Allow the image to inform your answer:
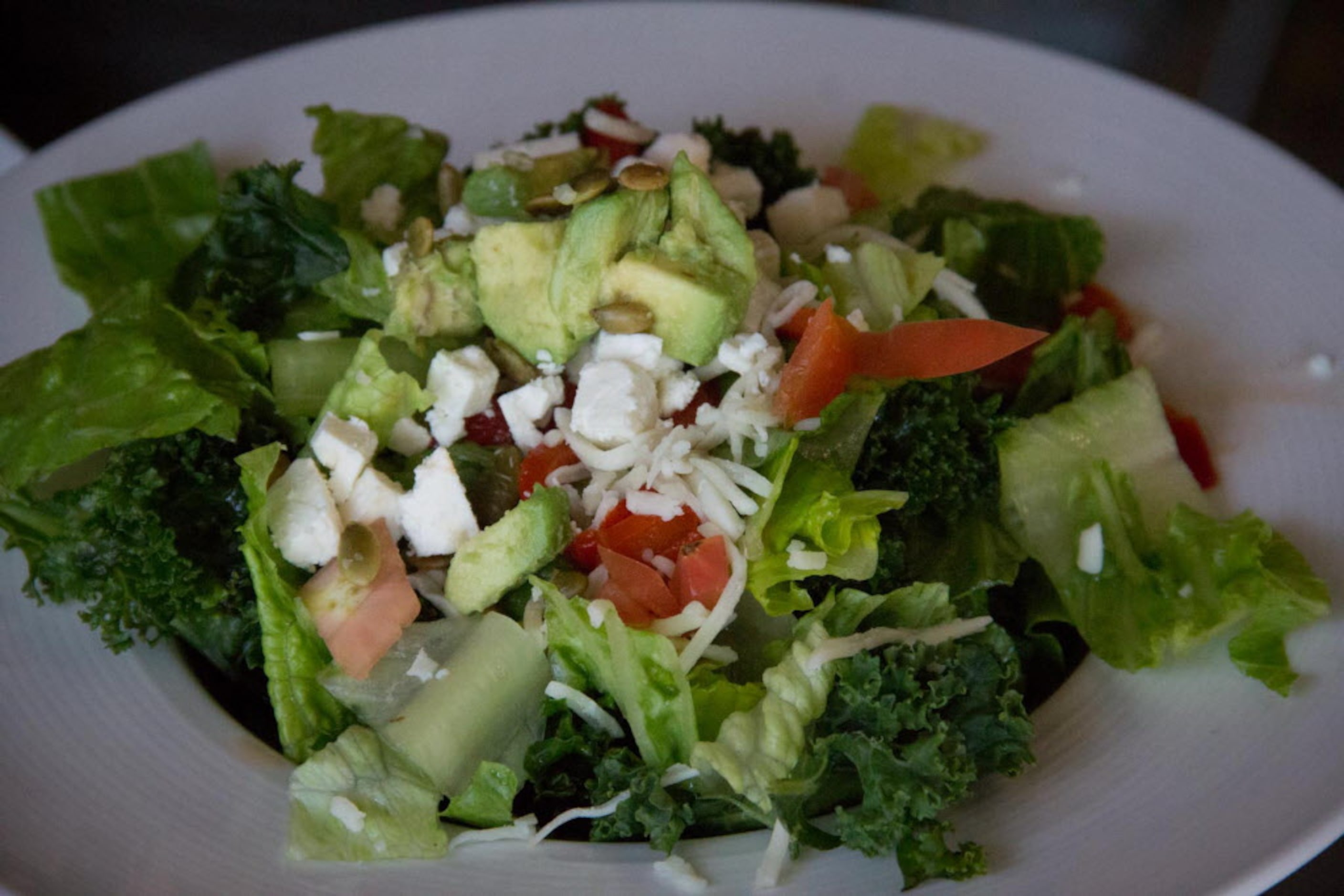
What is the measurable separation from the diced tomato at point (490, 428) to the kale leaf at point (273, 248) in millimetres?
554

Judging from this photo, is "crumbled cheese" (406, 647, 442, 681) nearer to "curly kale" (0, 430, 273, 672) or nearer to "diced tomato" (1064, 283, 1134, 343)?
"curly kale" (0, 430, 273, 672)

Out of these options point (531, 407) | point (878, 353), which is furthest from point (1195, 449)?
point (531, 407)

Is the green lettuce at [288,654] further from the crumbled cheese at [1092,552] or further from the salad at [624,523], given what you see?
the crumbled cheese at [1092,552]

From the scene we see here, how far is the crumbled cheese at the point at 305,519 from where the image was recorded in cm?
229

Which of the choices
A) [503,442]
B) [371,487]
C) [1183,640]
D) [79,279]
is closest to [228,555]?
[371,487]

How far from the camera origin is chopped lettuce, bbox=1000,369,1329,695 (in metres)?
2.26

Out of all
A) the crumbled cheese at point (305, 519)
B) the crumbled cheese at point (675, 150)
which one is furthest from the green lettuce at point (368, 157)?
the crumbled cheese at point (305, 519)

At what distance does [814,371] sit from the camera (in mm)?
2340

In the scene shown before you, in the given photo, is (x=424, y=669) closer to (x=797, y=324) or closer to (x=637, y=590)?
(x=637, y=590)

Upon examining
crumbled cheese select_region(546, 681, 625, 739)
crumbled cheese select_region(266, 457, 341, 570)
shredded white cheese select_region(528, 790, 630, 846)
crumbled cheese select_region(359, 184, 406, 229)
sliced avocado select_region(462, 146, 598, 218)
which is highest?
sliced avocado select_region(462, 146, 598, 218)

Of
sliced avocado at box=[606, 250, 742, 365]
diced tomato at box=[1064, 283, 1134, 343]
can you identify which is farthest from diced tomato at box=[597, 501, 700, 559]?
diced tomato at box=[1064, 283, 1134, 343]

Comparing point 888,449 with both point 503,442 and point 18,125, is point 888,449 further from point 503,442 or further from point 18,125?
point 18,125

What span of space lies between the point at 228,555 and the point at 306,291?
707 mm

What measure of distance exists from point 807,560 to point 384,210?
1.39 m
